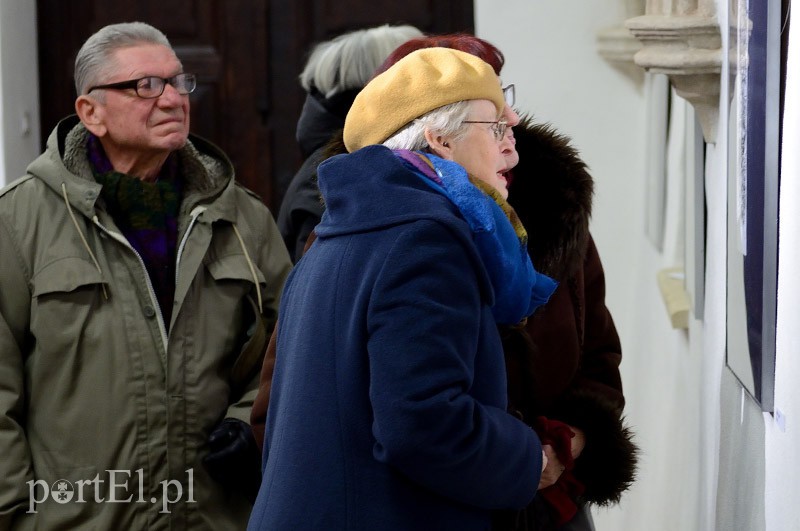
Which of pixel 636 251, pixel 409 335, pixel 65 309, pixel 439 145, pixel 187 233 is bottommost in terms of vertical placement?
pixel 636 251

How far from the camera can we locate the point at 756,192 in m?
1.99

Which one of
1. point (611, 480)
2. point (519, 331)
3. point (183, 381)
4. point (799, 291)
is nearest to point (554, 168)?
point (519, 331)

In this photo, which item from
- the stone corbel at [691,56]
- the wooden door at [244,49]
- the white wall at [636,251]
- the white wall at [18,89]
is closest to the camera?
the white wall at [636,251]

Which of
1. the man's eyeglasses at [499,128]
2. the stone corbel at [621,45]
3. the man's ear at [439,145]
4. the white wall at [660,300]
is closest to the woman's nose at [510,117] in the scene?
the man's eyeglasses at [499,128]

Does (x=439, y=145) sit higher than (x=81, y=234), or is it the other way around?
(x=439, y=145)

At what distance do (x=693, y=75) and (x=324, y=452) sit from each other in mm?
1416

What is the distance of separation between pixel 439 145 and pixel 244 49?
4.13 m

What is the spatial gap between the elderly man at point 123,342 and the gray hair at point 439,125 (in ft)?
3.21

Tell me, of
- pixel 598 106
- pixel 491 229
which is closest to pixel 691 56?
pixel 491 229

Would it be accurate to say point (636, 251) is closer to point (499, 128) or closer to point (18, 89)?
point (18, 89)

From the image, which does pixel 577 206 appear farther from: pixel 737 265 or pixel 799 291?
pixel 799 291

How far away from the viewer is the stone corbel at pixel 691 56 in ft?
9.39

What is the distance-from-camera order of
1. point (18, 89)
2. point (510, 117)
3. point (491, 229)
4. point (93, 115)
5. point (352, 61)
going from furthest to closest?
point (18, 89) → point (352, 61) → point (93, 115) → point (510, 117) → point (491, 229)

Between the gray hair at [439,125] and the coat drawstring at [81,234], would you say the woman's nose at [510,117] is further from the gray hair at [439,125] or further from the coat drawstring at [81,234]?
the coat drawstring at [81,234]
